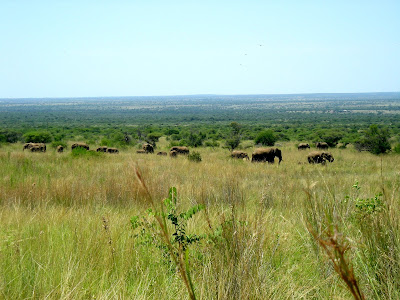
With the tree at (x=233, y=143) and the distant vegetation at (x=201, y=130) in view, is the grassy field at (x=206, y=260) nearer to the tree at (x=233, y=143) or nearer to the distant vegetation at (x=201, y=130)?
the distant vegetation at (x=201, y=130)

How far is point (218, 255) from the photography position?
9.63 ft

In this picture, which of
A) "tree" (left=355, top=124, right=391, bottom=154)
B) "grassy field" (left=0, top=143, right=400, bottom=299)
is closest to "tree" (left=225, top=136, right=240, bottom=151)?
"tree" (left=355, top=124, right=391, bottom=154)

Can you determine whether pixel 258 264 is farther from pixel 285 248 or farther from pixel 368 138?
pixel 368 138

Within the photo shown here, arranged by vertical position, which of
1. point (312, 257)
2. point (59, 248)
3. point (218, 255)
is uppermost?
point (218, 255)

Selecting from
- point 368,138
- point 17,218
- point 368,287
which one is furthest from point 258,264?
point 368,138

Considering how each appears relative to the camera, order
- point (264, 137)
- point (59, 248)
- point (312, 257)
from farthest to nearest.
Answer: point (264, 137), point (312, 257), point (59, 248)

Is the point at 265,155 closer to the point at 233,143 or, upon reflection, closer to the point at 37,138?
the point at 233,143

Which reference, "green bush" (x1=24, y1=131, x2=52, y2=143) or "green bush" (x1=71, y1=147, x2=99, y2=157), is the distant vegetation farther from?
"green bush" (x1=71, y1=147, x2=99, y2=157)

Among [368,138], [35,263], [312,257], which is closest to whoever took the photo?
[35,263]

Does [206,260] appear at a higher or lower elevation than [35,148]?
higher

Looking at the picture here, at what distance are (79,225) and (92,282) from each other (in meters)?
1.49

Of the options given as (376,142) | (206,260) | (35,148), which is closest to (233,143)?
(376,142)

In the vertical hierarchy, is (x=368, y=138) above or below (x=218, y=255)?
below

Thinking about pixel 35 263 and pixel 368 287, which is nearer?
pixel 368 287
